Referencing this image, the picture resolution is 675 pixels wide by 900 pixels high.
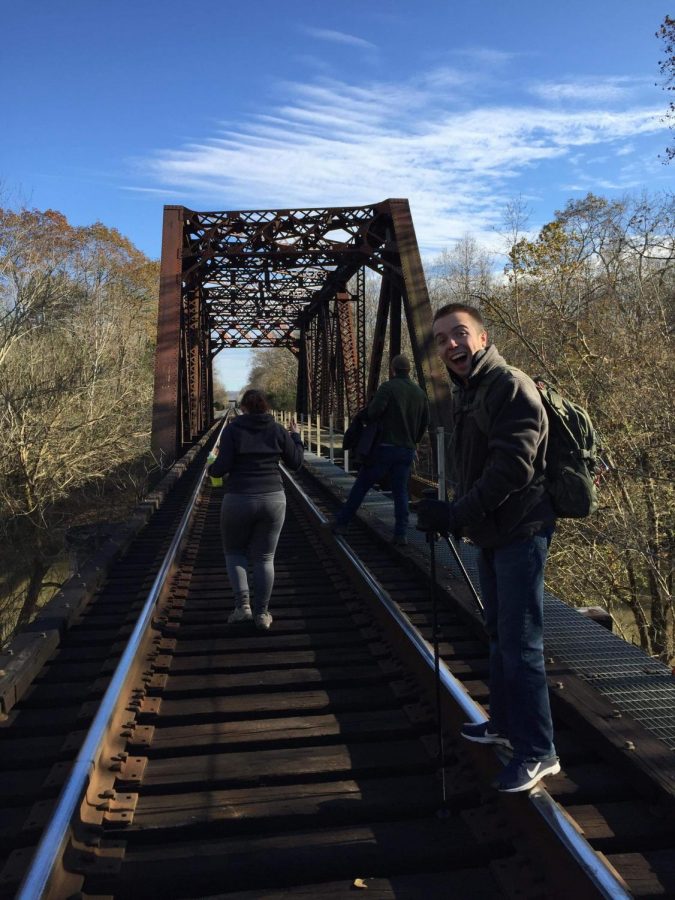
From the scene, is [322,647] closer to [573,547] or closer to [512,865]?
[512,865]

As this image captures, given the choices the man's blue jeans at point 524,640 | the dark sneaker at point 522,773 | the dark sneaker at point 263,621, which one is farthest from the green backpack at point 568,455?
→ the dark sneaker at point 263,621

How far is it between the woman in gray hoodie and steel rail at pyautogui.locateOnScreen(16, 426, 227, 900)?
0.81 m

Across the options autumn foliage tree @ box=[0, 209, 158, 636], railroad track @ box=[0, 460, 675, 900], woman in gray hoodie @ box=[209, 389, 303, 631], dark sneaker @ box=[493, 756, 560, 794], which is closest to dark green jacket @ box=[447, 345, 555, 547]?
dark sneaker @ box=[493, 756, 560, 794]

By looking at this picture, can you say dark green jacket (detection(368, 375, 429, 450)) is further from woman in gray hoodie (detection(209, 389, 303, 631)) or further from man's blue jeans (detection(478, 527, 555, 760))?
man's blue jeans (detection(478, 527, 555, 760))

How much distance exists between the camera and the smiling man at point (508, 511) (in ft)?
7.89

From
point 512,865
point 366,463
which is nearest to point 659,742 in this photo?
point 512,865

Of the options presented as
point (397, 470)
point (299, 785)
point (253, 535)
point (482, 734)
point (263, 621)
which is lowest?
point (299, 785)

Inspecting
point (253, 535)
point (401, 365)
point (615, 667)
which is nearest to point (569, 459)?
point (615, 667)

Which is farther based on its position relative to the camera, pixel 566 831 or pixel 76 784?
pixel 76 784

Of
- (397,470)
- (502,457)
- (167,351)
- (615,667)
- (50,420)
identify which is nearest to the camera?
(502,457)

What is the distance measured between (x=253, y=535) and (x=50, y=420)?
14441 millimetres

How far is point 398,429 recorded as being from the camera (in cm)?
679

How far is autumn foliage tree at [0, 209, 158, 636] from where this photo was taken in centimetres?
1698

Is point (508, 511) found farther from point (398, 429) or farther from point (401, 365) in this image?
point (401, 365)
